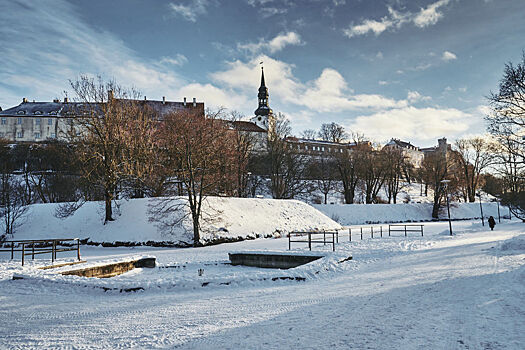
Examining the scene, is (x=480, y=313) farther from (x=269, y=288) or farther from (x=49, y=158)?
(x=49, y=158)

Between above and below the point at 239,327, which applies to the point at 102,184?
above

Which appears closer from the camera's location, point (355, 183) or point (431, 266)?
point (431, 266)

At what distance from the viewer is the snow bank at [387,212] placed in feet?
145

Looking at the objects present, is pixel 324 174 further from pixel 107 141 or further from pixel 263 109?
pixel 107 141

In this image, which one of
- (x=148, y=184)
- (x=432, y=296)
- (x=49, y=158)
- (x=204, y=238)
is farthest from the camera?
(x=49, y=158)

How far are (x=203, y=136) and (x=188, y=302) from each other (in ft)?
56.0

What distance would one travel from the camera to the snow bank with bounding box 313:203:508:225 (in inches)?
1740

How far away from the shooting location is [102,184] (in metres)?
24.4

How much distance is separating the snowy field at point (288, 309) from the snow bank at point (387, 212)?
31.0 metres

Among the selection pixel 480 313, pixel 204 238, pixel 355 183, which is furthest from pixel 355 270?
pixel 355 183

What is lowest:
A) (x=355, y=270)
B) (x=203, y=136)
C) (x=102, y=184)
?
(x=355, y=270)

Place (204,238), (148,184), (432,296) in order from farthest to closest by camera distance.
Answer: (148,184)
(204,238)
(432,296)

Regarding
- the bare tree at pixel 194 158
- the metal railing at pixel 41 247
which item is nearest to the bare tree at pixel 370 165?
the bare tree at pixel 194 158

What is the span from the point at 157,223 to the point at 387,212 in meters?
33.4
